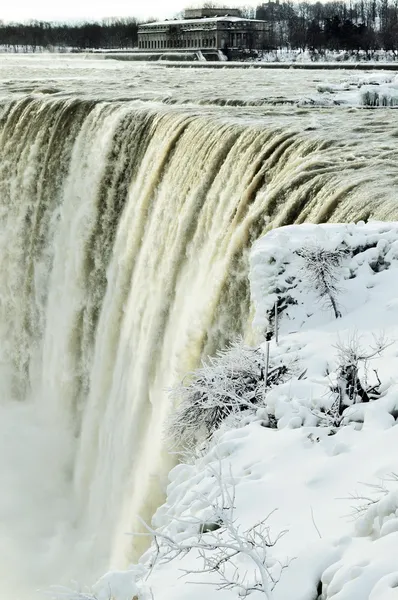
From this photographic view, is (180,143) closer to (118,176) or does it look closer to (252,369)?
(118,176)

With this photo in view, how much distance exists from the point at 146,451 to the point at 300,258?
4.56 m

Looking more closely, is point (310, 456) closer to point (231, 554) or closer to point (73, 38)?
point (231, 554)

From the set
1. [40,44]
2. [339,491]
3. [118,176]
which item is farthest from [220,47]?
[339,491]

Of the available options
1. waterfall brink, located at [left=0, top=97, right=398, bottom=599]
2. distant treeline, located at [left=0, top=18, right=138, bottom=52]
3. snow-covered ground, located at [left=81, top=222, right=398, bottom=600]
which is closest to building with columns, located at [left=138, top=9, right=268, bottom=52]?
distant treeline, located at [left=0, top=18, right=138, bottom=52]

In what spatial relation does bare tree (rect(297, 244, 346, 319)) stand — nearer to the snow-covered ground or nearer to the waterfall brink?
the snow-covered ground

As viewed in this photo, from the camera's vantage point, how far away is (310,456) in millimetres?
4555

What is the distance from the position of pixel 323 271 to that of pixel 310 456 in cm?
192

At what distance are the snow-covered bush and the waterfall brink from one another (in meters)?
2.68

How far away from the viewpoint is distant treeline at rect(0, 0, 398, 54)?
5841 centimetres

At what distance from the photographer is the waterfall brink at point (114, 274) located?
9102 millimetres

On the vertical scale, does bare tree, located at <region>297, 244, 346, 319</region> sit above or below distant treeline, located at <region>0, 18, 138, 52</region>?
below

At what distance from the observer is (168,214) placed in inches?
448

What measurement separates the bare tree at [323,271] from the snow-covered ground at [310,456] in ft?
0.06

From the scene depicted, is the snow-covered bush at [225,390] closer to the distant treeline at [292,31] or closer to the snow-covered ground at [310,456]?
the snow-covered ground at [310,456]
